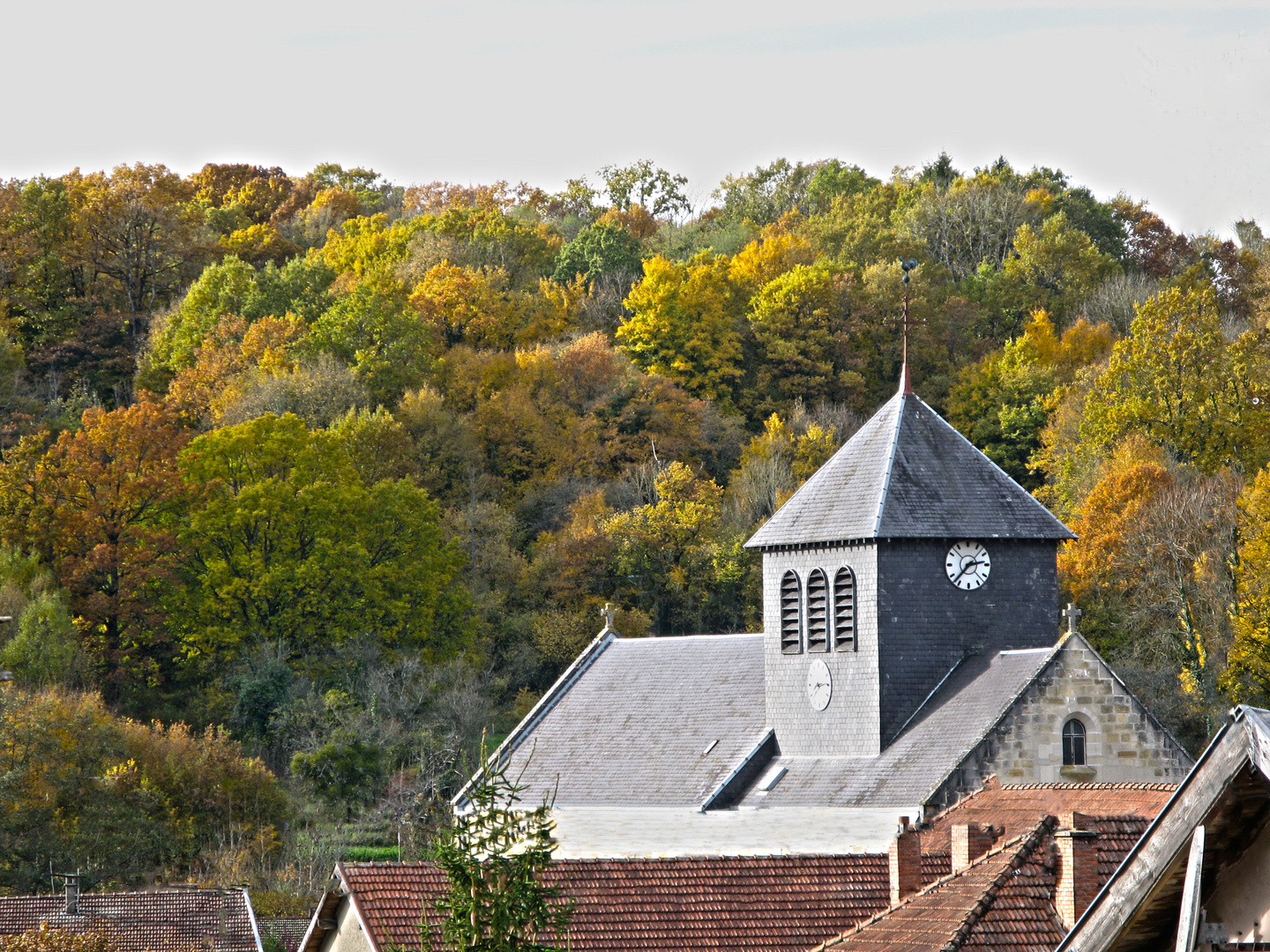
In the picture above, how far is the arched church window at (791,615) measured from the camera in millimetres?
30531

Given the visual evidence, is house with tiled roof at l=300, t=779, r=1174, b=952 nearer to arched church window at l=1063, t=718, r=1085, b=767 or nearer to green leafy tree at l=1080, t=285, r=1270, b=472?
arched church window at l=1063, t=718, r=1085, b=767

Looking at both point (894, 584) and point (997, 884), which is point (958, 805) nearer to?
point (894, 584)

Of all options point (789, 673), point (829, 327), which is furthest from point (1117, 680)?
point (829, 327)

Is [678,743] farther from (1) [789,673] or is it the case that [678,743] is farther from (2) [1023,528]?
(2) [1023,528]

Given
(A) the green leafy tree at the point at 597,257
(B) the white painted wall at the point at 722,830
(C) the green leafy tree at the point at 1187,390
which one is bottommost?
(B) the white painted wall at the point at 722,830

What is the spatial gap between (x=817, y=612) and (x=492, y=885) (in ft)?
62.6

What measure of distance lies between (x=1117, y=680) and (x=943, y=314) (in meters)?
45.3

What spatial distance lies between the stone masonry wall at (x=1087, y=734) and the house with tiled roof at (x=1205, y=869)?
20873 millimetres

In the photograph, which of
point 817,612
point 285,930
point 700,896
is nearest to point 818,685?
point 817,612

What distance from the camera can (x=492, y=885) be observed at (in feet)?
38.0

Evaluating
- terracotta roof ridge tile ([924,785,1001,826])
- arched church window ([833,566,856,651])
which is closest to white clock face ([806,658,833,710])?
arched church window ([833,566,856,651])

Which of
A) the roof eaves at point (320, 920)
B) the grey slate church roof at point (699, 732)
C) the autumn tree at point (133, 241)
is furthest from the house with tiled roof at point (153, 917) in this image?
the autumn tree at point (133, 241)

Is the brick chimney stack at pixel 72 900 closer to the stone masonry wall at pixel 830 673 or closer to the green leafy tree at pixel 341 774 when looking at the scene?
the stone masonry wall at pixel 830 673

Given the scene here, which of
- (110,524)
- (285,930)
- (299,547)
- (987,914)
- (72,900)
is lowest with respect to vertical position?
(285,930)
